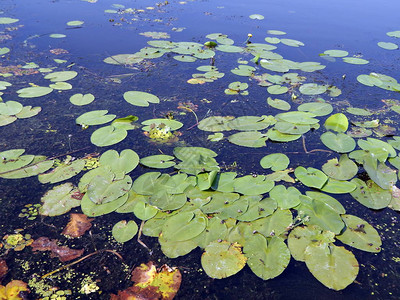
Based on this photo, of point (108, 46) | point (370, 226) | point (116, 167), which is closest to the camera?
point (370, 226)

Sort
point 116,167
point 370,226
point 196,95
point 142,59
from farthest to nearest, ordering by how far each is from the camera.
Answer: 1. point 142,59
2. point 196,95
3. point 116,167
4. point 370,226

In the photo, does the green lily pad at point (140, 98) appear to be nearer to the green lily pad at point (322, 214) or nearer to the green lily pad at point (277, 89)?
the green lily pad at point (277, 89)

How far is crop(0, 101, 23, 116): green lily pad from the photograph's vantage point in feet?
12.2

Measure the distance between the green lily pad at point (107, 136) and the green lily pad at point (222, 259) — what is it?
1674 millimetres

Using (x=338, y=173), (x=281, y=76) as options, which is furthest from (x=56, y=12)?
(x=338, y=173)

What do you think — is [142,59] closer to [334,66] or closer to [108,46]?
[108,46]

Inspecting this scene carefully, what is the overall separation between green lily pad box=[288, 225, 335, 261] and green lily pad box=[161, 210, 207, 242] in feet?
2.28

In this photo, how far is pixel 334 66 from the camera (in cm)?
553

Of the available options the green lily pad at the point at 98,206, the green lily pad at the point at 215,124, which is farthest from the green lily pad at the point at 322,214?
the green lily pad at the point at 98,206

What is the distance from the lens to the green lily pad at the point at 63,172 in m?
2.83

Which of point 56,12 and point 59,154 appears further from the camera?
point 56,12

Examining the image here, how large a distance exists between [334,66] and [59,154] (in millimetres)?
4836

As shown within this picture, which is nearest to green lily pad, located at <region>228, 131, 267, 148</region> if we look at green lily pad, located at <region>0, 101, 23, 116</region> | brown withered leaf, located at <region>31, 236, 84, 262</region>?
brown withered leaf, located at <region>31, 236, 84, 262</region>

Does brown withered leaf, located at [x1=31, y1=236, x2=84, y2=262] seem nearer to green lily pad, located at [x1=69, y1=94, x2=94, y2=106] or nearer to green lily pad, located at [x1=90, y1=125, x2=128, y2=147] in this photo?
green lily pad, located at [x1=90, y1=125, x2=128, y2=147]
